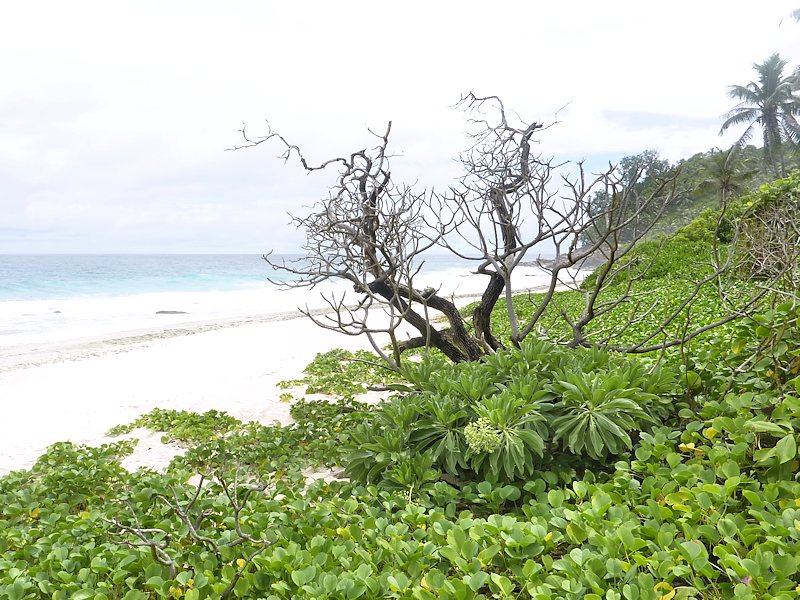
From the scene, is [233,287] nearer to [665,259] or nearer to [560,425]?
[665,259]

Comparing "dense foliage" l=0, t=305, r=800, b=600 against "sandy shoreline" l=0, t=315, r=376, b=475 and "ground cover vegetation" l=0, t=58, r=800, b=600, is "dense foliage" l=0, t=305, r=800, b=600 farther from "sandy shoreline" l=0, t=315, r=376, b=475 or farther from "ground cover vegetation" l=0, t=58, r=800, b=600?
"sandy shoreline" l=0, t=315, r=376, b=475

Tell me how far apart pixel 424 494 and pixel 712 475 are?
5.11 feet

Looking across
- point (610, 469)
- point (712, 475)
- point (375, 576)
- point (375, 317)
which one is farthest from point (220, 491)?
point (375, 317)

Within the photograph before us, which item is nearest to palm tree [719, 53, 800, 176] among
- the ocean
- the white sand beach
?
the ocean

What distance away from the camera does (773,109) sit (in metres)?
37.4

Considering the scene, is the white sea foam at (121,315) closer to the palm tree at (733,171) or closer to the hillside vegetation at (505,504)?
the hillside vegetation at (505,504)

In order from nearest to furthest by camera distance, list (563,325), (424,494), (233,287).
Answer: (424,494) → (563,325) → (233,287)

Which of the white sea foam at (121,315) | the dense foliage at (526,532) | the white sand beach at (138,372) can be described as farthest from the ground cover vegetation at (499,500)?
the white sea foam at (121,315)

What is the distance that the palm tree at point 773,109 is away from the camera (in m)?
36.4

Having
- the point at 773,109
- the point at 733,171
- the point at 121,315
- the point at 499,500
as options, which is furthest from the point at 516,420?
the point at 773,109

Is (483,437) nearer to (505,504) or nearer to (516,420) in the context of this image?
(516,420)

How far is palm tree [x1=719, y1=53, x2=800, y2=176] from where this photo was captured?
36.4 metres

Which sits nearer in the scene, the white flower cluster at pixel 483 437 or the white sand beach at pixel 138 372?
the white flower cluster at pixel 483 437

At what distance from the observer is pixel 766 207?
10.7 m
